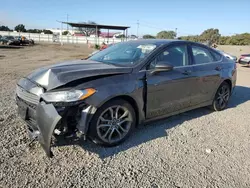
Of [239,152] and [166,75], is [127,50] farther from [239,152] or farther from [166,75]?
[239,152]


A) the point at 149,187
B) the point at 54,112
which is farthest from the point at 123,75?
the point at 149,187

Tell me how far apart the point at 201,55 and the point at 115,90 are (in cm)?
247

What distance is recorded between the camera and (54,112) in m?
2.85

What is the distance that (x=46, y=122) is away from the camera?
2.86m

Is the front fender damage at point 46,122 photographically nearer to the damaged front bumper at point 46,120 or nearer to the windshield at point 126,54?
the damaged front bumper at point 46,120

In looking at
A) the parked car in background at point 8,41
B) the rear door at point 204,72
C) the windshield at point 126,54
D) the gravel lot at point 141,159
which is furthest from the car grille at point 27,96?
the parked car in background at point 8,41

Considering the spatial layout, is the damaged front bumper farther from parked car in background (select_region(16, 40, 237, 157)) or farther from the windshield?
the windshield

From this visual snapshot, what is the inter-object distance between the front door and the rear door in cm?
20

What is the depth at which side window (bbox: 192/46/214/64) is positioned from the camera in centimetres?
471

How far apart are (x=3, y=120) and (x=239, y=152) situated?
13.0 ft

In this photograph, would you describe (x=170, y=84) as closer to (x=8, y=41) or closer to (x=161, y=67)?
(x=161, y=67)

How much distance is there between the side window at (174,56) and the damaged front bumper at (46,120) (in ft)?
4.69

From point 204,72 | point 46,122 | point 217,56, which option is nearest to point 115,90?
point 46,122

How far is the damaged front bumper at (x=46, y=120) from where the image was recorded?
9.29ft
